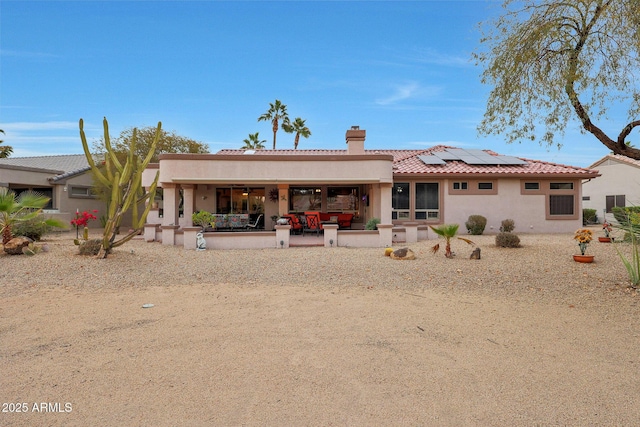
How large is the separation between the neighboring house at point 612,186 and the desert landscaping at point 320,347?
21.0m

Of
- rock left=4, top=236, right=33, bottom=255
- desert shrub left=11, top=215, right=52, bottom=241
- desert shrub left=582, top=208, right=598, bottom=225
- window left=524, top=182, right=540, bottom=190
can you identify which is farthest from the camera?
desert shrub left=582, top=208, right=598, bottom=225

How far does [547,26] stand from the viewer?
296 inches

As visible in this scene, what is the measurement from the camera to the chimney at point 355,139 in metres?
19.6

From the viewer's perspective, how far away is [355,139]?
19.8 meters

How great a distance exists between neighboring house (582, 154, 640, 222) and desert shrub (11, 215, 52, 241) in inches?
1239

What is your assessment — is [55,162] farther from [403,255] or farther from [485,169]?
[485,169]

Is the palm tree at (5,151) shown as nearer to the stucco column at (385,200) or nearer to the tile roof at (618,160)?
the stucco column at (385,200)

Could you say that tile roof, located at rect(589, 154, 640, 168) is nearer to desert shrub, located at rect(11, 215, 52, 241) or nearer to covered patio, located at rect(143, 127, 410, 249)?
covered patio, located at rect(143, 127, 410, 249)

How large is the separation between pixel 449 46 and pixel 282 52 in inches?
270

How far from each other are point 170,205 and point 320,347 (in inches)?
543

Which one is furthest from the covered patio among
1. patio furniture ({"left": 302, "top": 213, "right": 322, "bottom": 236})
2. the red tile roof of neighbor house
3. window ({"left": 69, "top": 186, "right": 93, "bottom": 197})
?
window ({"left": 69, "top": 186, "right": 93, "bottom": 197})

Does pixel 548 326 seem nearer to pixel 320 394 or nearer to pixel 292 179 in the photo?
pixel 320 394

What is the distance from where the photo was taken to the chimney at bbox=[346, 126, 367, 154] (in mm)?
19594

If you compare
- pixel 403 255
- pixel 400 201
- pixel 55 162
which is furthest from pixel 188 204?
pixel 55 162
